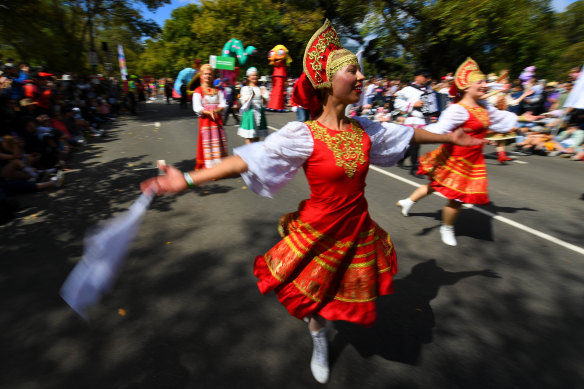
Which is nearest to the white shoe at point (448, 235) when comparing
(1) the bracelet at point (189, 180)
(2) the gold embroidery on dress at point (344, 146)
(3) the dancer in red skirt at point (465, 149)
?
(3) the dancer in red skirt at point (465, 149)

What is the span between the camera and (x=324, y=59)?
6.60ft

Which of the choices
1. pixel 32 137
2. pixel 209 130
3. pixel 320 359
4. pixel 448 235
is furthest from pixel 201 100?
pixel 320 359

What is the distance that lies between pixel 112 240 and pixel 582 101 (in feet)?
38.2

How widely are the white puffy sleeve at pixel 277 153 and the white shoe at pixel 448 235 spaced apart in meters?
3.11

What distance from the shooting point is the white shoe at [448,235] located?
442cm

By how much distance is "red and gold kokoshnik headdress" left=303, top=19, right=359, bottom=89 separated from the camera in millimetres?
1971

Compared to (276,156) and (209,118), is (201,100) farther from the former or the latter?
(276,156)

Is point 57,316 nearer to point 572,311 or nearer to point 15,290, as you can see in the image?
point 15,290

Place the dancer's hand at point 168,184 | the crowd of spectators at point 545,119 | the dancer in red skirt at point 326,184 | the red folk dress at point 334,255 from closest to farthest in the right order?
1. the dancer's hand at point 168,184
2. the dancer in red skirt at point 326,184
3. the red folk dress at point 334,255
4. the crowd of spectators at point 545,119

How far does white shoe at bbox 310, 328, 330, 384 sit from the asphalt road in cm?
12

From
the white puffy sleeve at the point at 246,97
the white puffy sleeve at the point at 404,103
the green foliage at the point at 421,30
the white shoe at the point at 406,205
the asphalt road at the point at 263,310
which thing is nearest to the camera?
the asphalt road at the point at 263,310

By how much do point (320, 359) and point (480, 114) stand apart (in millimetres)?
3339

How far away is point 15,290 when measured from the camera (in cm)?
349

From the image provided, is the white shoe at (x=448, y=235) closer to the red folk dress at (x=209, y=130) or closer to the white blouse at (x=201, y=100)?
the red folk dress at (x=209, y=130)
